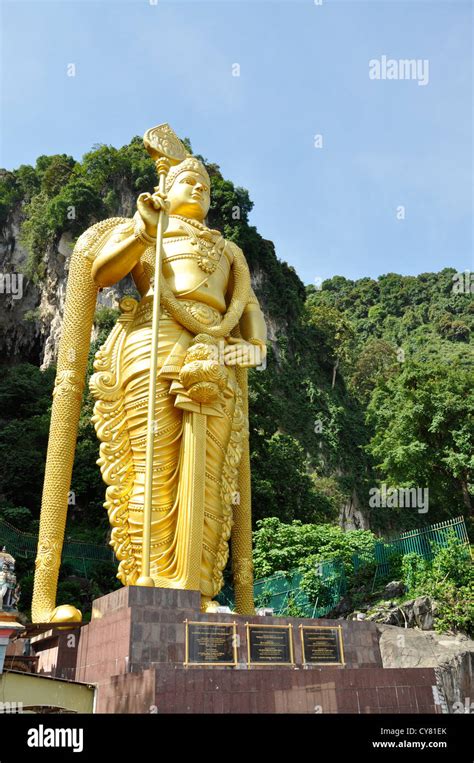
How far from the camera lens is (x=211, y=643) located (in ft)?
18.3

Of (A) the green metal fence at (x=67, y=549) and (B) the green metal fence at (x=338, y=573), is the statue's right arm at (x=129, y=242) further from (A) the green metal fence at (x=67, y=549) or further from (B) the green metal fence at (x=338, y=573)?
(A) the green metal fence at (x=67, y=549)

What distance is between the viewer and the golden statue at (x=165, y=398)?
22.2 feet

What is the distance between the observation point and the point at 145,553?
19.7ft

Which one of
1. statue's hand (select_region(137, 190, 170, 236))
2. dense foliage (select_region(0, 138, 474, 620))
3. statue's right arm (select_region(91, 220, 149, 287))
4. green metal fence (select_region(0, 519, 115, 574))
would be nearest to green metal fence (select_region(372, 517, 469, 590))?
dense foliage (select_region(0, 138, 474, 620))

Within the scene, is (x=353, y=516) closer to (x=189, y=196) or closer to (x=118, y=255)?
(x=189, y=196)

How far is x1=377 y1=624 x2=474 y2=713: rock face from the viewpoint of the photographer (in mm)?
6806

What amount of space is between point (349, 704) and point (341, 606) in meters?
7.16

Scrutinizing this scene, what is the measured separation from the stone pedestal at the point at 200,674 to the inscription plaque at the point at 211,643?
0.05m

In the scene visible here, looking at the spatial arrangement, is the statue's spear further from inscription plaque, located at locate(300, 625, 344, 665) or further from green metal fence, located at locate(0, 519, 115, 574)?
green metal fence, located at locate(0, 519, 115, 574)

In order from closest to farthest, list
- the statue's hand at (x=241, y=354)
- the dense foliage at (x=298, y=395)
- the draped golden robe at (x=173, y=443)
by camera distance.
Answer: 1. the draped golden robe at (x=173, y=443)
2. the statue's hand at (x=241, y=354)
3. the dense foliage at (x=298, y=395)

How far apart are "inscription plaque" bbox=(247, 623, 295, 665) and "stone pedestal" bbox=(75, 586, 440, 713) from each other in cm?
5

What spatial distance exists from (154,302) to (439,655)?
5.28m

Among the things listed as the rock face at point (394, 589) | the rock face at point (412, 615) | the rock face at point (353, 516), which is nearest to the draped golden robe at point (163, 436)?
the rock face at point (412, 615)
